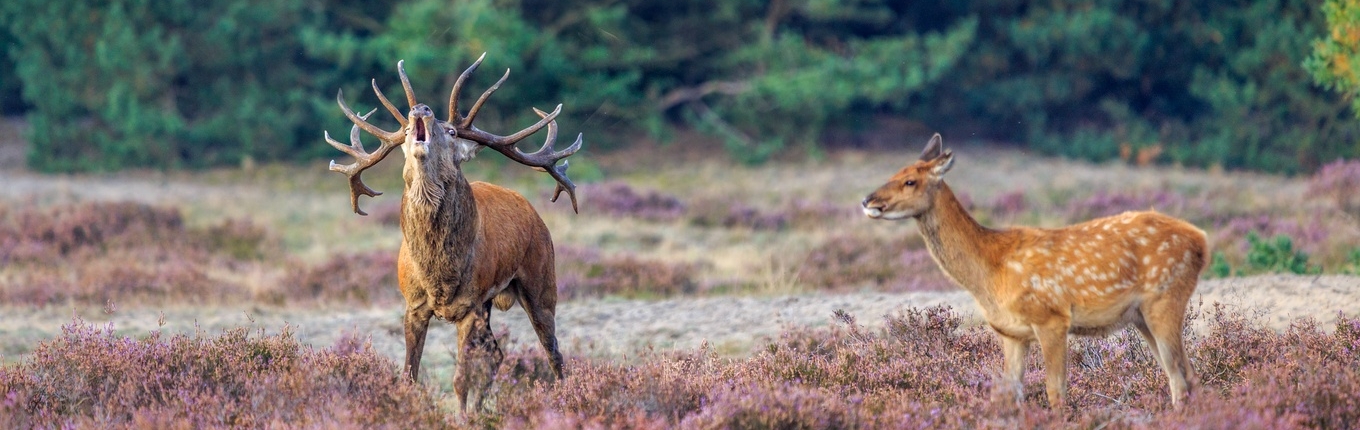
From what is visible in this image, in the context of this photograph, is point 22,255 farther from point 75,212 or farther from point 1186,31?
point 1186,31

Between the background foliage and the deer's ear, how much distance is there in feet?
55.3

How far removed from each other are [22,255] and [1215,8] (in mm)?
21671

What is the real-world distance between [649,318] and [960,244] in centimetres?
424

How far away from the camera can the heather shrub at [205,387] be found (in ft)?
19.7

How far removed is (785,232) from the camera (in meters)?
17.2

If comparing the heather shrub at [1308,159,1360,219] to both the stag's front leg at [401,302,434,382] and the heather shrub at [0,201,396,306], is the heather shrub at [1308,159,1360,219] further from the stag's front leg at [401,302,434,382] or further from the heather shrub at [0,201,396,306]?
the stag's front leg at [401,302,434,382]

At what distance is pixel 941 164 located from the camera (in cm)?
650

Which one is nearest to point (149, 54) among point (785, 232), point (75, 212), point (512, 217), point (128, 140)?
point (128, 140)

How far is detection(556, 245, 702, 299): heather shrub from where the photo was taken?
12414 millimetres

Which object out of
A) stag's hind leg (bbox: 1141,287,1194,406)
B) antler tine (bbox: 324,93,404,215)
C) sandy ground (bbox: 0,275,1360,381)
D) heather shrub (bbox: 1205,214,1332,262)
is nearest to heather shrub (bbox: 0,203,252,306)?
sandy ground (bbox: 0,275,1360,381)

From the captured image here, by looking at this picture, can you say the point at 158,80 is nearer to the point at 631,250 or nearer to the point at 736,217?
the point at 736,217

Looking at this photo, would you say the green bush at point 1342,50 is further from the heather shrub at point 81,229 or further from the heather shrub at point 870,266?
the heather shrub at point 81,229

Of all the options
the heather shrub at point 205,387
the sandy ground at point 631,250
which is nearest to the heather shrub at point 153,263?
the sandy ground at point 631,250

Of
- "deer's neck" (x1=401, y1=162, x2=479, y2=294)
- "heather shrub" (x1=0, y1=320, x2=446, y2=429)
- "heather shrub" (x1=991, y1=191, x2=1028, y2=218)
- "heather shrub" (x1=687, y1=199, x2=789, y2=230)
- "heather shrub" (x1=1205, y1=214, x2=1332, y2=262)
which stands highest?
"deer's neck" (x1=401, y1=162, x2=479, y2=294)
